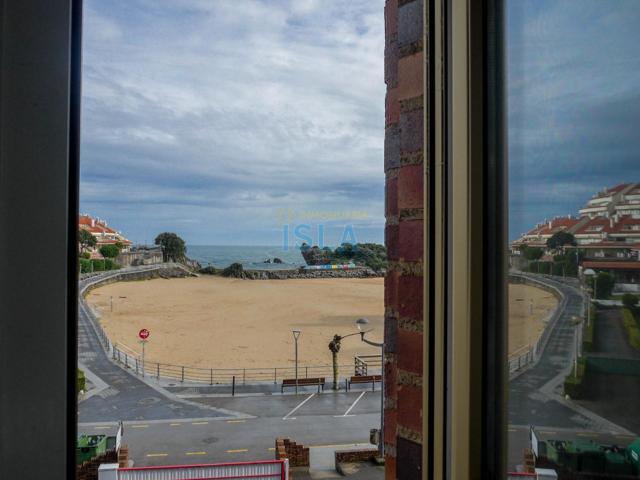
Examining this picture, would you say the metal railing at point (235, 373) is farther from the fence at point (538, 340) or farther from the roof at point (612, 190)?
the roof at point (612, 190)

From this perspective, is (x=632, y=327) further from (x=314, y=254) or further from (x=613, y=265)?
(x=314, y=254)

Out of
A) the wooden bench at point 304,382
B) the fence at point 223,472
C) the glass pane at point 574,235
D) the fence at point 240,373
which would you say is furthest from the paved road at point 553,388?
the wooden bench at point 304,382

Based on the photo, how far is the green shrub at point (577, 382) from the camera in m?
0.31

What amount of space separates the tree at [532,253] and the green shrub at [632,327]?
99 mm

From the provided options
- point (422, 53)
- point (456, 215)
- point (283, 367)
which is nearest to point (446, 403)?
point (456, 215)

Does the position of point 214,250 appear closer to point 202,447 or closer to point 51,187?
point 202,447

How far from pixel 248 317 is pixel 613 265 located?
10.9 metres

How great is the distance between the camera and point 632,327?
0.88ft

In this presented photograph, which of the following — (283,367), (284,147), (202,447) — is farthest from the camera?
(284,147)

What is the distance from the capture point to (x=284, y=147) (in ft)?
55.1

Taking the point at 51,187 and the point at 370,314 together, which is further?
the point at 370,314

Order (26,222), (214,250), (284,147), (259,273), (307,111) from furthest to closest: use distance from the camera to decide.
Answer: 1. (284,147)
2. (307,111)
3. (259,273)
4. (214,250)
5. (26,222)

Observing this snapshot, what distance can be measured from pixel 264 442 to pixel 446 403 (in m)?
5.40

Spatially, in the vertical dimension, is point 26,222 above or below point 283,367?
above
